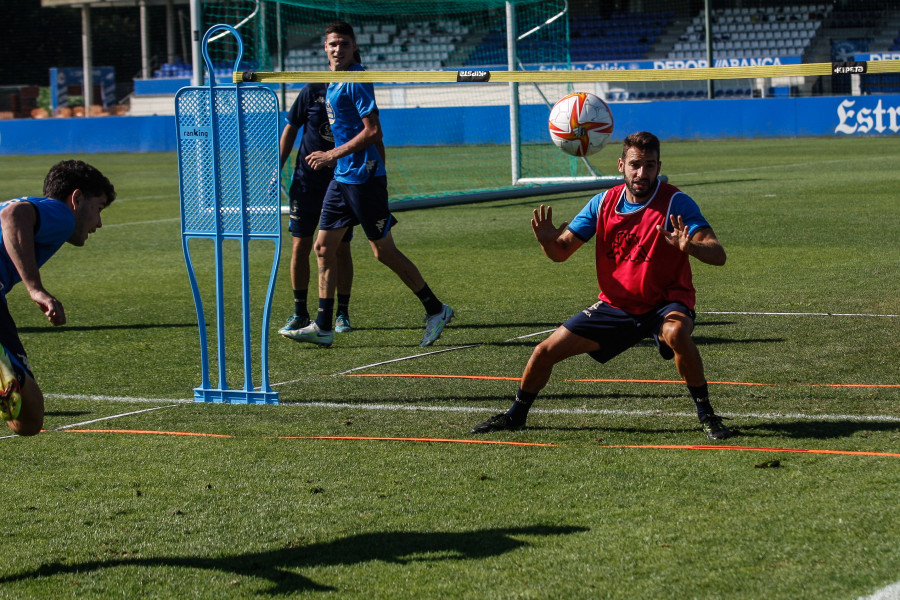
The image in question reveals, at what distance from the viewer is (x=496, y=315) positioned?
9344mm

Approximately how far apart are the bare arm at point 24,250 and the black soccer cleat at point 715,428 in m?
2.93

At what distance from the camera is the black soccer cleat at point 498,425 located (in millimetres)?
5770

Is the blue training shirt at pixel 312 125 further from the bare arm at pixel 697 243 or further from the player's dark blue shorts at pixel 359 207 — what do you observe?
the bare arm at pixel 697 243

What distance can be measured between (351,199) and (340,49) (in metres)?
1.08

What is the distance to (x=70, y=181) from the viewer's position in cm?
468

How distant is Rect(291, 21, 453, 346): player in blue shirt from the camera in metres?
8.07

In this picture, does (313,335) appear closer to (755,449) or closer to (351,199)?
→ (351,199)

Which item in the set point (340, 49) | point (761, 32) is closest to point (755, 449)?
point (340, 49)

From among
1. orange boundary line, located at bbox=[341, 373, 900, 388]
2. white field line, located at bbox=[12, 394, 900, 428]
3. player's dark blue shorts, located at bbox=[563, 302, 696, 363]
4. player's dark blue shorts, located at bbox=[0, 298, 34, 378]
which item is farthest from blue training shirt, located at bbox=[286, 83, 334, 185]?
player's dark blue shorts, located at bbox=[0, 298, 34, 378]

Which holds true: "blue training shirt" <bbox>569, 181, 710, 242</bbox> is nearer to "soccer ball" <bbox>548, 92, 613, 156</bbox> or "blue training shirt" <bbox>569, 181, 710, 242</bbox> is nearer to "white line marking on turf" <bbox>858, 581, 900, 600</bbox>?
"white line marking on turf" <bbox>858, 581, 900, 600</bbox>

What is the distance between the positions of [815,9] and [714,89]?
6.94 meters

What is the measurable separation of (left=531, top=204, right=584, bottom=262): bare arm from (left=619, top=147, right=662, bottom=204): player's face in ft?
1.22

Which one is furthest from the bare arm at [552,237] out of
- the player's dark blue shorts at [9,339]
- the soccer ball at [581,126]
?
the soccer ball at [581,126]

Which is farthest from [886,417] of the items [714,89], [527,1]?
[714,89]
